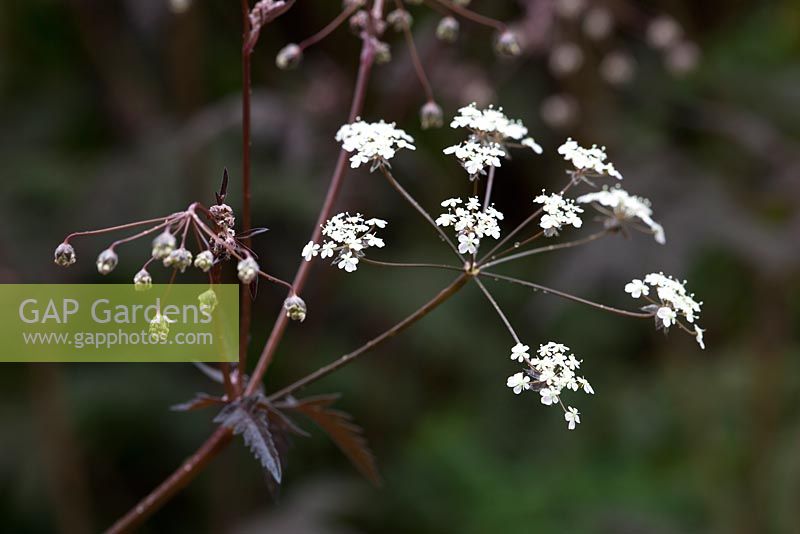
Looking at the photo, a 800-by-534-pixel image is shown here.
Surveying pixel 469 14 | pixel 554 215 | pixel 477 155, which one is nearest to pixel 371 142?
pixel 477 155

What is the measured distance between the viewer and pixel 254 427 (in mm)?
1102

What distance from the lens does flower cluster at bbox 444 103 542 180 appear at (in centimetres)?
122

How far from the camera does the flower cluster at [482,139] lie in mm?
1224

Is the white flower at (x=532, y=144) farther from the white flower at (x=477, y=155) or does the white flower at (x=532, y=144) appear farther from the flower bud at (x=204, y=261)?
the flower bud at (x=204, y=261)

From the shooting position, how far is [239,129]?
10.1 ft

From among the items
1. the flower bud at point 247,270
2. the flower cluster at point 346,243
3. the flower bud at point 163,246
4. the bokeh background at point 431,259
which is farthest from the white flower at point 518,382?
the bokeh background at point 431,259

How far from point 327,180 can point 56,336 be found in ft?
4.74

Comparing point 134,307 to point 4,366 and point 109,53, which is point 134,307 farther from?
point 4,366

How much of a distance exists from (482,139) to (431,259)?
241 cm

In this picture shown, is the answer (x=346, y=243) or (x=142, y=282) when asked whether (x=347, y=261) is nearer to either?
(x=346, y=243)

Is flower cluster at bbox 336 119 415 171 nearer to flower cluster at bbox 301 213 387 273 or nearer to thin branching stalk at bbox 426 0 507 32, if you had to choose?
flower cluster at bbox 301 213 387 273

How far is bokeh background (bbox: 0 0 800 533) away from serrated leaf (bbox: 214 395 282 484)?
149cm

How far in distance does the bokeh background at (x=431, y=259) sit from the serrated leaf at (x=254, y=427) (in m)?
1.49

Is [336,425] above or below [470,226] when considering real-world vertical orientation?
below
